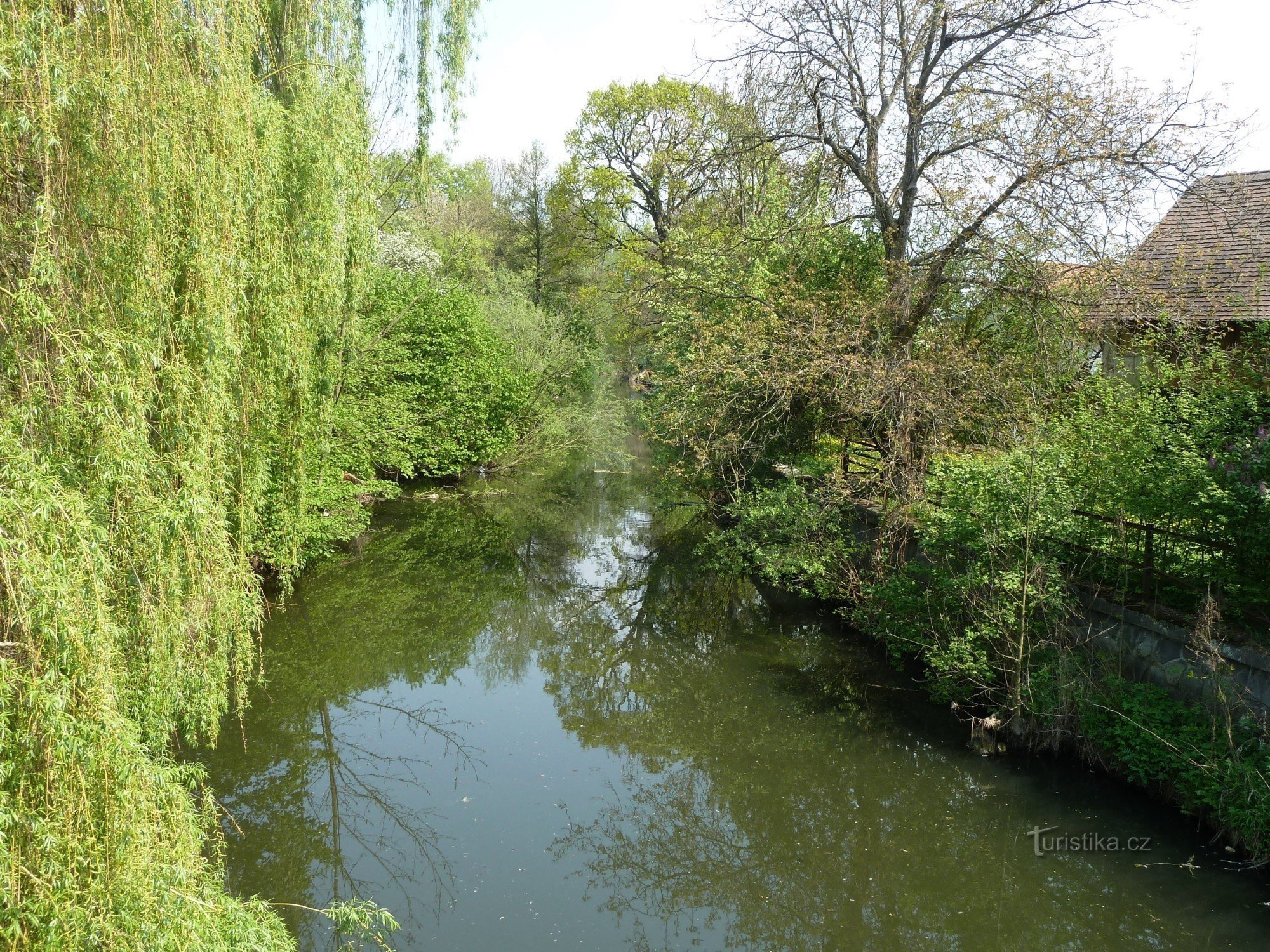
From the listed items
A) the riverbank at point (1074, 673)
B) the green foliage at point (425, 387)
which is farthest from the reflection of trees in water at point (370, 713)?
the riverbank at point (1074, 673)

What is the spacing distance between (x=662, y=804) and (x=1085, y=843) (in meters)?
3.68

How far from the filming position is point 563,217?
93.2 ft

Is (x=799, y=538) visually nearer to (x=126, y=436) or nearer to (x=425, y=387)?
(x=126, y=436)

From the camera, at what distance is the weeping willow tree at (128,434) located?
11.9 ft

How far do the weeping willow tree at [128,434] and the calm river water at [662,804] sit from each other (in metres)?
1.51

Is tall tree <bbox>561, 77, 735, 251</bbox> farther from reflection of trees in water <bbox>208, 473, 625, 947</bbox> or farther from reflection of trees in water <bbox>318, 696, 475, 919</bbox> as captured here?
reflection of trees in water <bbox>318, 696, 475, 919</bbox>

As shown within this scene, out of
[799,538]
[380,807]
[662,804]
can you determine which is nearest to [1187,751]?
[662,804]

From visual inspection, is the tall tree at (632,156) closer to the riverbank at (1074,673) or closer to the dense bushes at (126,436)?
the riverbank at (1074,673)

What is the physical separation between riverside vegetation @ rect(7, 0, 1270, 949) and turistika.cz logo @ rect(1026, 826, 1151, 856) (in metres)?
0.58

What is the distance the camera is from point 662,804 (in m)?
8.43

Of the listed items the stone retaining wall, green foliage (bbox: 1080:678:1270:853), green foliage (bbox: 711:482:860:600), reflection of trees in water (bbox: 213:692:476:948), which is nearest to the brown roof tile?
the stone retaining wall

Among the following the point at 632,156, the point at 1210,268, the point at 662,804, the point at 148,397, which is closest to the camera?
the point at 148,397

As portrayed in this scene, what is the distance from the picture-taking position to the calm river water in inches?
262

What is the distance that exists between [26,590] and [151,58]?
3367mm
